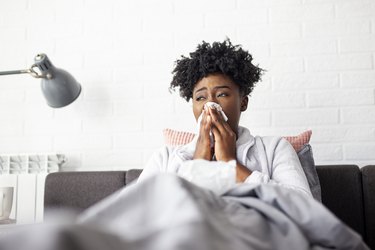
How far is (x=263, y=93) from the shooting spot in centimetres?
179

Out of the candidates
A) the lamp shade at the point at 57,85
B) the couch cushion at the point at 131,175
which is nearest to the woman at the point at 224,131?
the couch cushion at the point at 131,175

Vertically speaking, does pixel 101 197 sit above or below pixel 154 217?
below

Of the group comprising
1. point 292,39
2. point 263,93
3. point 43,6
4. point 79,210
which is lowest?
point 79,210

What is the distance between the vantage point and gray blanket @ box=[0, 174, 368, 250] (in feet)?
1.20

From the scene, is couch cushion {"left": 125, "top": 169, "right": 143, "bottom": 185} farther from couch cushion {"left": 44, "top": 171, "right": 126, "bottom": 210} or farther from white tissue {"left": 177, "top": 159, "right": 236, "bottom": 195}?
white tissue {"left": 177, "top": 159, "right": 236, "bottom": 195}

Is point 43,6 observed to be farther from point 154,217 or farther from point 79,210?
point 154,217

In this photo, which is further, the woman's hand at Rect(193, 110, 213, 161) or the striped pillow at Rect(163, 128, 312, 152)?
the striped pillow at Rect(163, 128, 312, 152)

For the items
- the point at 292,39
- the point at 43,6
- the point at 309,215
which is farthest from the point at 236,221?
the point at 43,6

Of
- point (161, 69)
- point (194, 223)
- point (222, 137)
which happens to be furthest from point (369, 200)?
point (194, 223)

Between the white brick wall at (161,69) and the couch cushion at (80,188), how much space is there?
292 millimetres

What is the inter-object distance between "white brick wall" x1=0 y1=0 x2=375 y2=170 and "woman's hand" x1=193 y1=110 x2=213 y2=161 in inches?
16.8

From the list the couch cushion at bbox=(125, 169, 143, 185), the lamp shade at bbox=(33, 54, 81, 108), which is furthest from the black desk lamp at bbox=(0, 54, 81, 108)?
the couch cushion at bbox=(125, 169, 143, 185)

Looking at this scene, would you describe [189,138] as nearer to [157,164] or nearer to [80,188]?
[157,164]

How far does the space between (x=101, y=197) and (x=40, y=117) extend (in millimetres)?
592
